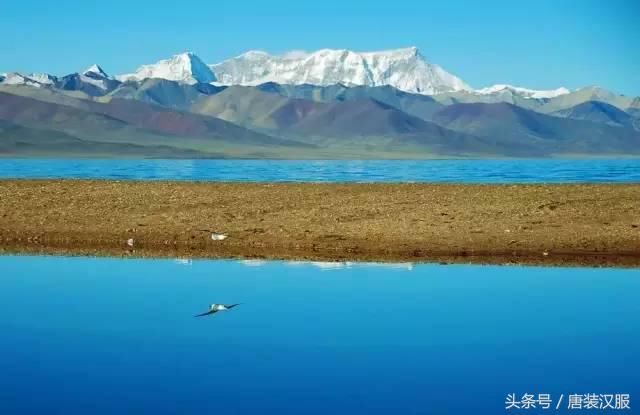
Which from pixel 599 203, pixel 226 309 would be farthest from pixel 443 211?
pixel 226 309

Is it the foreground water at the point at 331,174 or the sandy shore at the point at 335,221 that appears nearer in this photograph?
the sandy shore at the point at 335,221

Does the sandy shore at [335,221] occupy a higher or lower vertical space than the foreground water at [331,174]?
higher

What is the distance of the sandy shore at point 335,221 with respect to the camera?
97.3 ft

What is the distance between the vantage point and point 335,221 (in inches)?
1339

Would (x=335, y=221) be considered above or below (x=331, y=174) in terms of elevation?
above

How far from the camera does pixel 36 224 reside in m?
34.6

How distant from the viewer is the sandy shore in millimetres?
29656

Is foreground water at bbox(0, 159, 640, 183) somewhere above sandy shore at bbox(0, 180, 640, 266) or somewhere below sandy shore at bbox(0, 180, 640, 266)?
below

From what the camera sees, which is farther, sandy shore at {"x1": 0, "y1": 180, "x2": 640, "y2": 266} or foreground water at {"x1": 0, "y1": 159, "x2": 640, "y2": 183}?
foreground water at {"x1": 0, "y1": 159, "x2": 640, "y2": 183}

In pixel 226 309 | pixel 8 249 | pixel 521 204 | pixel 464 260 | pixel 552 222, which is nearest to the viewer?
pixel 226 309

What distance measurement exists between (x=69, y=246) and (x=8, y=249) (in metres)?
1.77

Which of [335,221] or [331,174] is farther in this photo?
[331,174]

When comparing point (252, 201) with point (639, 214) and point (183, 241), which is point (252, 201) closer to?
point (183, 241)

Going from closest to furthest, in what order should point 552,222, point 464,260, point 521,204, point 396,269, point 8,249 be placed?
point 396,269 → point 464,260 → point 8,249 → point 552,222 → point 521,204
